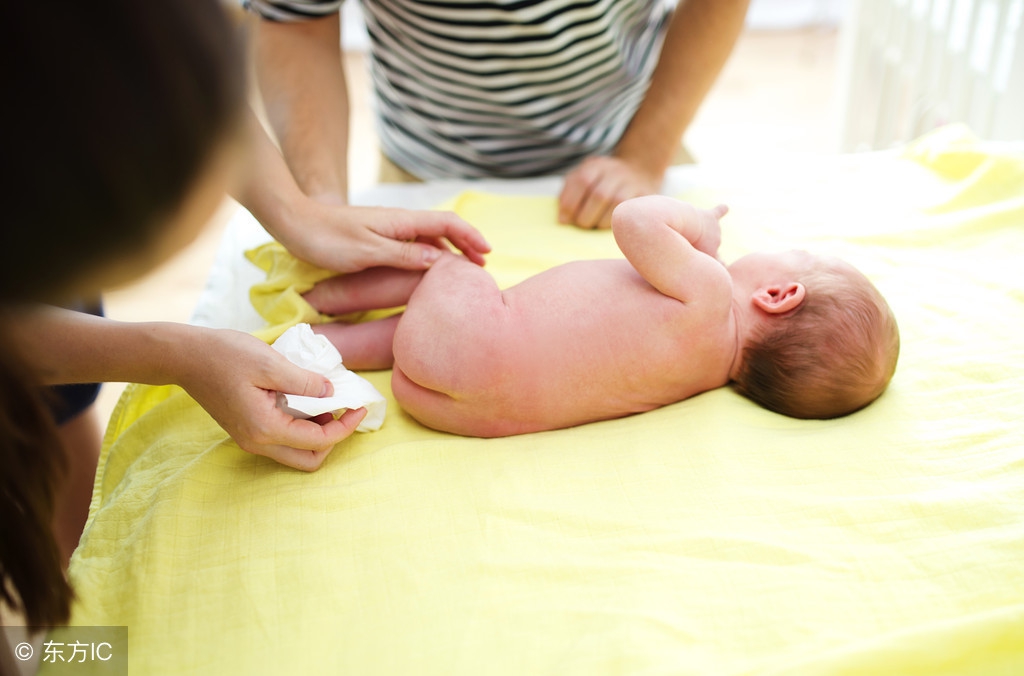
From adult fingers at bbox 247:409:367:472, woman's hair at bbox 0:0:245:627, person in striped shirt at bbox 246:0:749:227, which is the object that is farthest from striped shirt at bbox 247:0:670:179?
woman's hair at bbox 0:0:245:627

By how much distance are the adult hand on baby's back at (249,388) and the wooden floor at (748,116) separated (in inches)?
64.4

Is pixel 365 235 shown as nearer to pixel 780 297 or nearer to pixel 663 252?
pixel 663 252

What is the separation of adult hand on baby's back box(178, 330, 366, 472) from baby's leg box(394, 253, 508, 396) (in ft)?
0.49

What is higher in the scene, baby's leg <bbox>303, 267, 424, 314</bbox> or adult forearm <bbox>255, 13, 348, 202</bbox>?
adult forearm <bbox>255, 13, 348, 202</bbox>

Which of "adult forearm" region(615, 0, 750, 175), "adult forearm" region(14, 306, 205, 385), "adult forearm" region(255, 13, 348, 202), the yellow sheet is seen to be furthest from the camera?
"adult forearm" region(615, 0, 750, 175)

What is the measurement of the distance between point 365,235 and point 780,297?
571 mm

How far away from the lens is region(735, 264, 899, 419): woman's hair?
0.97 m

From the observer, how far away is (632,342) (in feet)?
3.25

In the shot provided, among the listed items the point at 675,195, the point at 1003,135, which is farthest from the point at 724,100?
the point at 675,195

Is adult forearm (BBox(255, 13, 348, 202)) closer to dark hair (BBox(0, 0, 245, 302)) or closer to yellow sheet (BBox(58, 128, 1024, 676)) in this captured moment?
yellow sheet (BBox(58, 128, 1024, 676))

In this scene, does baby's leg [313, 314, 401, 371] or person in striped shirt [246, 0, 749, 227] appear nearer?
baby's leg [313, 314, 401, 371]

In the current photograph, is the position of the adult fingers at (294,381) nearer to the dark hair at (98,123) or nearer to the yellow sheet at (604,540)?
the yellow sheet at (604,540)

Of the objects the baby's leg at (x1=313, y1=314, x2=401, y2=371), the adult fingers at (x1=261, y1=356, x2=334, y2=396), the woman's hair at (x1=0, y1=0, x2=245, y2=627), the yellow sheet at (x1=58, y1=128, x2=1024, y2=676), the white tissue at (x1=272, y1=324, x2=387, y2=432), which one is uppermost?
the woman's hair at (x1=0, y1=0, x2=245, y2=627)

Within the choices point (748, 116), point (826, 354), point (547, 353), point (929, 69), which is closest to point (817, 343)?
point (826, 354)
